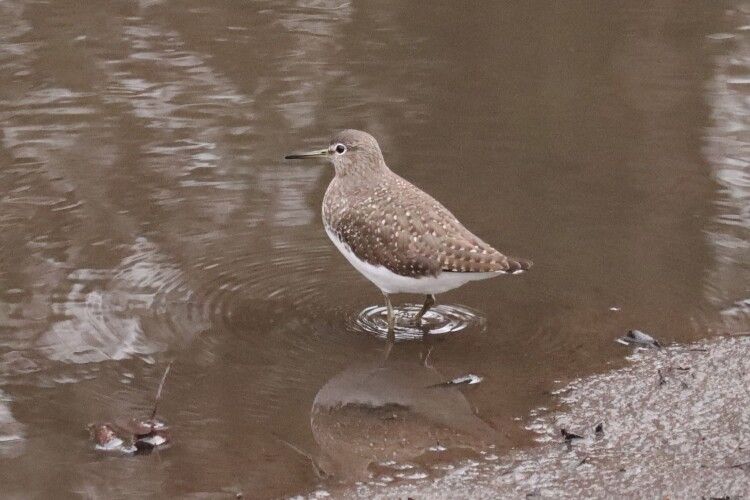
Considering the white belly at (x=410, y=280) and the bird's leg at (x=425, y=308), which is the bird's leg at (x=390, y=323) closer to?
the white belly at (x=410, y=280)

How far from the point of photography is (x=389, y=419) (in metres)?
6.71

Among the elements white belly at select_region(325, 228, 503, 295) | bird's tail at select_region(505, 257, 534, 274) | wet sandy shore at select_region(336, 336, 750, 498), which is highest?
bird's tail at select_region(505, 257, 534, 274)

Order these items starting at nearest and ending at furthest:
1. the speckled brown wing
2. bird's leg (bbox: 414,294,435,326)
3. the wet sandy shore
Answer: the wet sandy shore
the speckled brown wing
bird's leg (bbox: 414,294,435,326)

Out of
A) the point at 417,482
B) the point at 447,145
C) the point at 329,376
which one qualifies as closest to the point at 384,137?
the point at 447,145

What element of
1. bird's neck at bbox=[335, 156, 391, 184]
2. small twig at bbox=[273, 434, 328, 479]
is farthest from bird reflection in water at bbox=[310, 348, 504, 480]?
bird's neck at bbox=[335, 156, 391, 184]

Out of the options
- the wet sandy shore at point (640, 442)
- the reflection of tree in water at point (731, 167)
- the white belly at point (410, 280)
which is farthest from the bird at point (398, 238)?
the reflection of tree in water at point (731, 167)

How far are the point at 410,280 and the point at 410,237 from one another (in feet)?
0.84

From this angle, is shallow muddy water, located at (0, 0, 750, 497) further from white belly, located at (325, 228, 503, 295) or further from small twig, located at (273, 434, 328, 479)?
white belly, located at (325, 228, 503, 295)

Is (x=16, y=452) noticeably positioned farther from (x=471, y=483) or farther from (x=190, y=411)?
(x=471, y=483)

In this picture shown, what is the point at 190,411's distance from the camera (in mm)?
6719

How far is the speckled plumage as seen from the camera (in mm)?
7324

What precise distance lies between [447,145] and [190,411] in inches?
159

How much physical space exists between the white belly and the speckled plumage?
3 centimetres

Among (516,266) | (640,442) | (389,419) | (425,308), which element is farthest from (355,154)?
(640,442)
